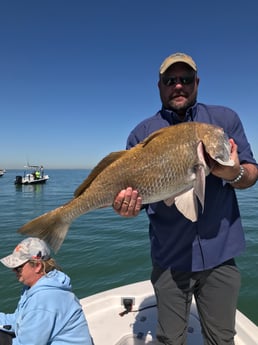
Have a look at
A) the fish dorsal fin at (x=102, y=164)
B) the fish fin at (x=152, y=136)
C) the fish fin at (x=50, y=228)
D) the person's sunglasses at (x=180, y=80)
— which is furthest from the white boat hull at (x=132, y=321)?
the person's sunglasses at (x=180, y=80)

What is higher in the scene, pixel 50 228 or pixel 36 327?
pixel 50 228

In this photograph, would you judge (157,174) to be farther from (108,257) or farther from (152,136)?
(108,257)

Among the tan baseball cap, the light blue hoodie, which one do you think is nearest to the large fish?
the tan baseball cap

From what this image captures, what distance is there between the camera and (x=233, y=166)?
8.09 feet

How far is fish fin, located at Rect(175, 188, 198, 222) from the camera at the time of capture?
256 centimetres

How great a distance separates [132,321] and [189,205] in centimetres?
296

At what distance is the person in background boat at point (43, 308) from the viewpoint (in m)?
3.25

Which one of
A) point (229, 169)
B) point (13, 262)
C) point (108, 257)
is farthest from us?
point (108, 257)

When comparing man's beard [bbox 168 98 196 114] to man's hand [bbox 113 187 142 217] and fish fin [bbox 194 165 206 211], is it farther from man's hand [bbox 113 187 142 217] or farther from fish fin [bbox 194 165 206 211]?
man's hand [bbox 113 187 142 217]

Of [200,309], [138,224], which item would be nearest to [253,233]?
[138,224]

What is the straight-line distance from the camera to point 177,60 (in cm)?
284

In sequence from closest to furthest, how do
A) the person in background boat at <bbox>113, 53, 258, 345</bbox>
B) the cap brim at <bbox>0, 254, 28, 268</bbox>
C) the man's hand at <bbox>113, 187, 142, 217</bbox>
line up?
1. the man's hand at <bbox>113, 187, 142, 217</bbox>
2. the person in background boat at <bbox>113, 53, 258, 345</bbox>
3. the cap brim at <bbox>0, 254, 28, 268</bbox>

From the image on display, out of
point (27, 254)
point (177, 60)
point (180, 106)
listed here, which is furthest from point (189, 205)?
point (27, 254)

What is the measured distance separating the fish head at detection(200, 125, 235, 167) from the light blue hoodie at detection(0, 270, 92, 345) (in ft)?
7.45
